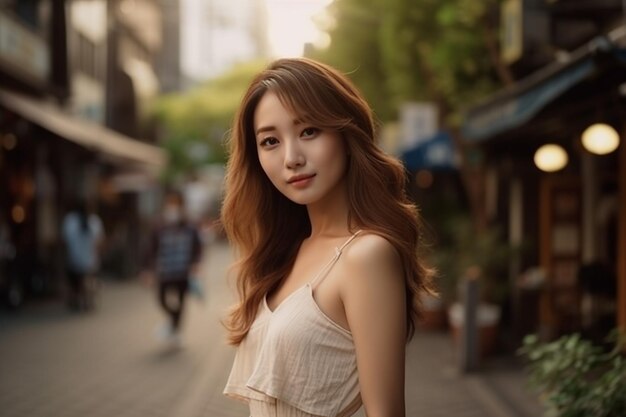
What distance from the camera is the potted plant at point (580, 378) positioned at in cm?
406

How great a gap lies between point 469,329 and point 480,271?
2250mm

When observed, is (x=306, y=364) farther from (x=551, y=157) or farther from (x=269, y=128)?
(x=551, y=157)

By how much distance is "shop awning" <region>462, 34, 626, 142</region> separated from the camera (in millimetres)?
6156

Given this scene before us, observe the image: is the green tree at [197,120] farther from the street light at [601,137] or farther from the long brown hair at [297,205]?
the long brown hair at [297,205]

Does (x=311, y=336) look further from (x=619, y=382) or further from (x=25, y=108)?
(x=25, y=108)

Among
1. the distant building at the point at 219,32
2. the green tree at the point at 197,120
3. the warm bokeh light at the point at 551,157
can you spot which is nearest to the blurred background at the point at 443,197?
the warm bokeh light at the point at 551,157

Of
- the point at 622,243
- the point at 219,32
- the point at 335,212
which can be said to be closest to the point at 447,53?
the point at 622,243

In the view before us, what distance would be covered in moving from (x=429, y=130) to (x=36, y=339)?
8.67 m

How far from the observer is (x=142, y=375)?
31.1 ft

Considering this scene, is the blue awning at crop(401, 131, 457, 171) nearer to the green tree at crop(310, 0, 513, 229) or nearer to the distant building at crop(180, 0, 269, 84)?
the green tree at crop(310, 0, 513, 229)

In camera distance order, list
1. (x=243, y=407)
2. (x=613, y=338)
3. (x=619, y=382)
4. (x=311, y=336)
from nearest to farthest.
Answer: (x=311, y=336)
(x=619, y=382)
(x=613, y=338)
(x=243, y=407)

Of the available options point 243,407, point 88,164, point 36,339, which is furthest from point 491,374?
point 88,164

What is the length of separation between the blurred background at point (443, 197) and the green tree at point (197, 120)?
2772 centimetres

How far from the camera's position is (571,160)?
12.7m
